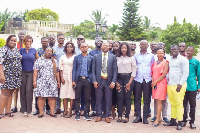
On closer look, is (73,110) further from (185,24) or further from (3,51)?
(185,24)

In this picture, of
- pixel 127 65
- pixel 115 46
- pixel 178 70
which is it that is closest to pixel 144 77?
pixel 127 65

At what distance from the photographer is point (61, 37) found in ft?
20.2

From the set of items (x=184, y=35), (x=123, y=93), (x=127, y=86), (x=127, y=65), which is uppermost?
(x=184, y=35)

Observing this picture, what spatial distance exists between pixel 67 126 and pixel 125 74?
1639mm

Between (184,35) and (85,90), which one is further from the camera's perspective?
(184,35)

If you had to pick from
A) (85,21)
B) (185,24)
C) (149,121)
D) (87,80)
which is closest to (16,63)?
(87,80)

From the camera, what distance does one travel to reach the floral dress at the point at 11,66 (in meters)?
5.35

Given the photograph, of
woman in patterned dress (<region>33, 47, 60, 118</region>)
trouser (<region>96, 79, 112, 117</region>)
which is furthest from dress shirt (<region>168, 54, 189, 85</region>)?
woman in patterned dress (<region>33, 47, 60, 118</region>)

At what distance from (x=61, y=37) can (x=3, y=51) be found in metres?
1.46

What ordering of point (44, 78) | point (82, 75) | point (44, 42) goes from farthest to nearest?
point (44, 42) → point (44, 78) → point (82, 75)

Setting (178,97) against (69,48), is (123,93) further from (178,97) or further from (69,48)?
(69,48)

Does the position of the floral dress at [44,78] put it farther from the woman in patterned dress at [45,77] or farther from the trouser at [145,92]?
the trouser at [145,92]

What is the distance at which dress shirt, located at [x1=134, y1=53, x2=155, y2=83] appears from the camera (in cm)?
537

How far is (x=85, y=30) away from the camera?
28.0m
